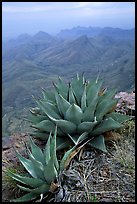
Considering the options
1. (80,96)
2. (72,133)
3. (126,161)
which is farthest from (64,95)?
→ (126,161)

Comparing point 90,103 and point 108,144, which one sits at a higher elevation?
point 90,103

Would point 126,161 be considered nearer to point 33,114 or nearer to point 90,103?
point 90,103

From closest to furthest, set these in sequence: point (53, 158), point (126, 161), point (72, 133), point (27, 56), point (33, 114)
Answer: point (53, 158), point (126, 161), point (72, 133), point (33, 114), point (27, 56)

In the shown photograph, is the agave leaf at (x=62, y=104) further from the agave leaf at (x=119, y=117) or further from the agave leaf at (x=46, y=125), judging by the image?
the agave leaf at (x=119, y=117)

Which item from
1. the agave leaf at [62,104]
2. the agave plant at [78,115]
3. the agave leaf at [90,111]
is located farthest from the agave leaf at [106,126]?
the agave leaf at [62,104]

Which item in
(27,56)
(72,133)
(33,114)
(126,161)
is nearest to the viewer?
(126,161)

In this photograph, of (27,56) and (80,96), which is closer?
(80,96)

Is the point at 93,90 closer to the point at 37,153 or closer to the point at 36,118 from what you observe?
the point at 36,118
